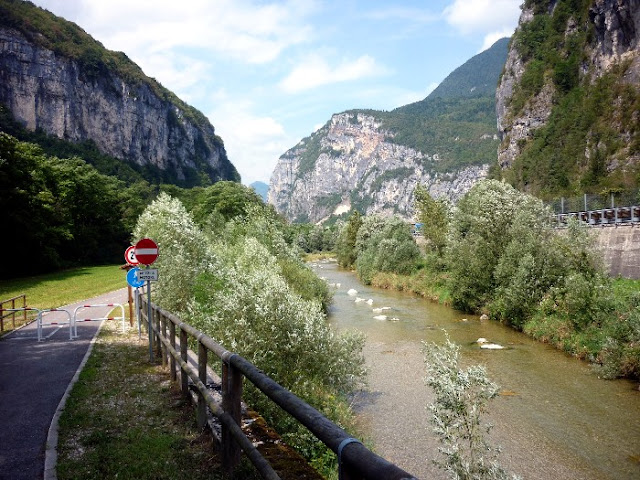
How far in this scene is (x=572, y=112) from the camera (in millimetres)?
86562

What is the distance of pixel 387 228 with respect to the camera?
52500mm

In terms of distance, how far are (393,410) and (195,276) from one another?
326 inches

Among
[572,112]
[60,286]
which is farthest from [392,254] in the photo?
[572,112]

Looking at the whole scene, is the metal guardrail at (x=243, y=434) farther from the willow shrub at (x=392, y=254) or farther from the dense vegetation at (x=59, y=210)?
the willow shrub at (x=392, y=254)

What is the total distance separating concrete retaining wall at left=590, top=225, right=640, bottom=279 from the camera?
84.3ft

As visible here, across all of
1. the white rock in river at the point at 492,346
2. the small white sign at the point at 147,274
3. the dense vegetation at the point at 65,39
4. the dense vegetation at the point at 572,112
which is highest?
the dense vegetation at the point at 65,39

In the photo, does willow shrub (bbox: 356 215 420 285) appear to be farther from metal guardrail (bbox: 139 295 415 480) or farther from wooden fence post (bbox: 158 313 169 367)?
metal guardrail (bbox: 139 295 415 480)

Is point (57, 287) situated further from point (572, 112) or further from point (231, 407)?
point (572, 112)

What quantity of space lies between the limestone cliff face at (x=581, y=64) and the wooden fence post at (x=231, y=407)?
84.8 m

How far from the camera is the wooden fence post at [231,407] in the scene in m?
4.44

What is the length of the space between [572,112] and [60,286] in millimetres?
88347

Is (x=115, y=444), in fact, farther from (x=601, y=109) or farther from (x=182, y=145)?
(x=182, y=145)

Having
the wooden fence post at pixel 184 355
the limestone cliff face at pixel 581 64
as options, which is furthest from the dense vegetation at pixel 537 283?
the limestone cliff face at pixel 581 64

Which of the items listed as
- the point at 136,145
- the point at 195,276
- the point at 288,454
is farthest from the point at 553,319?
the point at 136,145
